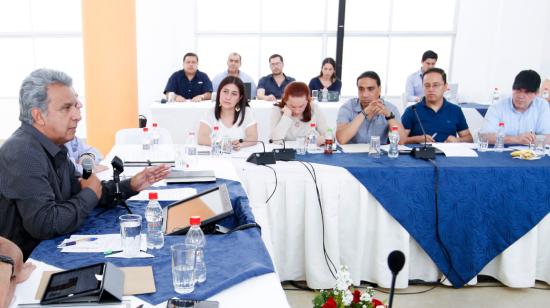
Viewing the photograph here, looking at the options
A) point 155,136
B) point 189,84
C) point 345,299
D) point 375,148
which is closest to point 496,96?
point 375,148

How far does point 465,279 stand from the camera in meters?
2.78

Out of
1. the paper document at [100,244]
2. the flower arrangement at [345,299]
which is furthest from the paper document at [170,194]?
the flower arrangement at [345,299]

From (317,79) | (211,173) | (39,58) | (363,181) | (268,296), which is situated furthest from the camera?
(39,58)

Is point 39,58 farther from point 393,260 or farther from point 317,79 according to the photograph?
point 393,260

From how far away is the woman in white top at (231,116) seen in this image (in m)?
3.51

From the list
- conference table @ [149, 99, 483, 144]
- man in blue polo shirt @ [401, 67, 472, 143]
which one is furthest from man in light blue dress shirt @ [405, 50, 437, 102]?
man in blue polo shirt @ [401, 67, 472, 143]

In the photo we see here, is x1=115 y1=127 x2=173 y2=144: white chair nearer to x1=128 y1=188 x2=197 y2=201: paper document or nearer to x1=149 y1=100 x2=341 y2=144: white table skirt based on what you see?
x1=128 y1=188 x2=197 y2=201: paper document

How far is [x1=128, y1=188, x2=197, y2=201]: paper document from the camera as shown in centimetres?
204

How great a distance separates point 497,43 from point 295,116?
4677 mm

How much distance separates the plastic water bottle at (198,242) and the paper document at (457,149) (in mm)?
2094

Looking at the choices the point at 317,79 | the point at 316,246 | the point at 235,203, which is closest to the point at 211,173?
the point at 235,203

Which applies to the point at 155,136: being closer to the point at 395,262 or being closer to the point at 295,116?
the point at 295,116

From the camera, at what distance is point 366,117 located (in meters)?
3.47

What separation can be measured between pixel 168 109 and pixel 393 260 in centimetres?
462
